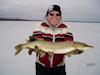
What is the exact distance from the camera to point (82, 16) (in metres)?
6.86

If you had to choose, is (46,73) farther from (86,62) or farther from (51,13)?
(86,62)

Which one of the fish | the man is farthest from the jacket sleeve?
the fish

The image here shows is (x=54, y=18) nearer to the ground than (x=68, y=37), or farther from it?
farther from it

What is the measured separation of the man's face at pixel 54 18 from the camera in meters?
2.77

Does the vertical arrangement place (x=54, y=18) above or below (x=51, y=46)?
above

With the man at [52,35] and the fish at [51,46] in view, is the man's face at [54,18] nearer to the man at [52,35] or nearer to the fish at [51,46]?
the man at [52,35]

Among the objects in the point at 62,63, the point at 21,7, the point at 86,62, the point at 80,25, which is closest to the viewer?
the point at 62,63

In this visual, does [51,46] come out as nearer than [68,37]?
Yes

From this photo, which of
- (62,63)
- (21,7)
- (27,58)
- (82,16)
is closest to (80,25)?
(82,16)

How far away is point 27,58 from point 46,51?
94.4 inches

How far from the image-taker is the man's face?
109 inches

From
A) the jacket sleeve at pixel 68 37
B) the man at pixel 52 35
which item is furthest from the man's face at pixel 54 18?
the jacket sleeve at pixel 68 37

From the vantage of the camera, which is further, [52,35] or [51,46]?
[52,35]

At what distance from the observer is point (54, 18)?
2.77 m
